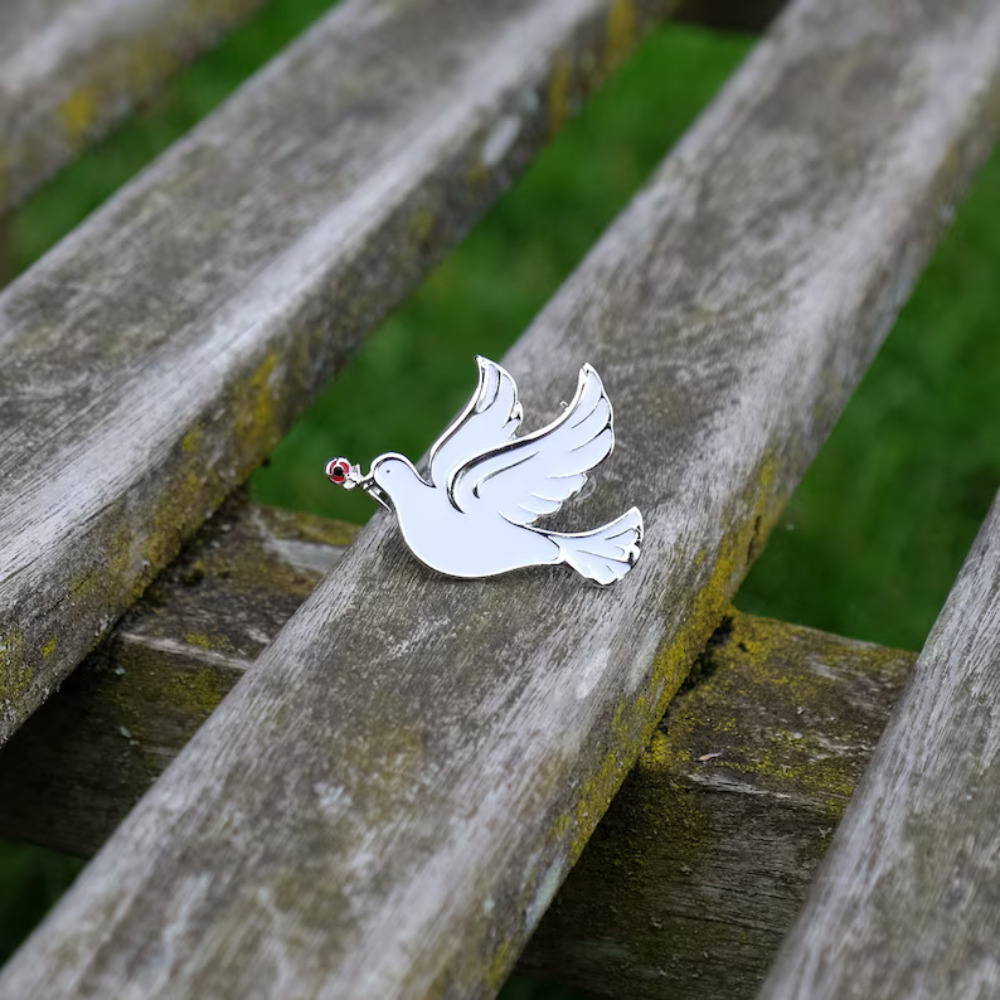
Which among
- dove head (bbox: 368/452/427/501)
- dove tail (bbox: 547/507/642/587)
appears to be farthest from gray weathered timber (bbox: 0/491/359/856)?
dove tail (bbox: 547/507/642/587)

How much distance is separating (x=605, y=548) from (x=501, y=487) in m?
0.15

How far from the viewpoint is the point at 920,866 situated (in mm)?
1118

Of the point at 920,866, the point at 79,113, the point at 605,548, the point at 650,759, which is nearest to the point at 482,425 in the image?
the point at 605,548

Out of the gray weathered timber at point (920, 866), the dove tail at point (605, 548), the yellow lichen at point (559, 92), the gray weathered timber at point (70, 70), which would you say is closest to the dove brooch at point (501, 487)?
the dove tail at point (605, 548)

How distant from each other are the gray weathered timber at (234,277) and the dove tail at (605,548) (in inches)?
17.8

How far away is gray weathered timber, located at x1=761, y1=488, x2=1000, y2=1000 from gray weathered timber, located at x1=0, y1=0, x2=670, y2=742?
0.76 m

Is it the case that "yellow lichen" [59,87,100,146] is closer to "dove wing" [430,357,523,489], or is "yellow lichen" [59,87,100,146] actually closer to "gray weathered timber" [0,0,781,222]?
"gray weathered timber" [0,0,781,222]

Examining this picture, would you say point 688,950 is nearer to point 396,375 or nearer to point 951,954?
point 951,954

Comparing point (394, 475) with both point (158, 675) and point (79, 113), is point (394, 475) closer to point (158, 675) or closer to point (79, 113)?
point (158, 675)

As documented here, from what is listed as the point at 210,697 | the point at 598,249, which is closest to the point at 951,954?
the point at 210,697

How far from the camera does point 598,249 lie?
180 centimetres

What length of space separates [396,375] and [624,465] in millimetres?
1991

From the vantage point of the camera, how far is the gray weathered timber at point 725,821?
1.32 m

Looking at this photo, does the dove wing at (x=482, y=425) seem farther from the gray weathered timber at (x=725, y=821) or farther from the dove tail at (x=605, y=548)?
the gray weathered timber at (x=725, y=821)
